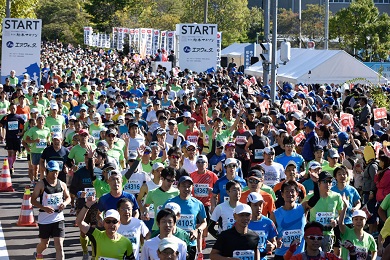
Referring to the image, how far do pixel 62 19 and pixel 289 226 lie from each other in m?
104

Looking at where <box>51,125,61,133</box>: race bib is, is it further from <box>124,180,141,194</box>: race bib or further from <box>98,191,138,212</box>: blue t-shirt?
<box>98,191,138,212</box>: blue t-shirt

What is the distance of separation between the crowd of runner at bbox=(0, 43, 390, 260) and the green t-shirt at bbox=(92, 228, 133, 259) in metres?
0.01

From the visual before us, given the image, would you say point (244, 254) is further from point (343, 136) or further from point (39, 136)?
point (39, 136)

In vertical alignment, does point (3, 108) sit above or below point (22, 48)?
below

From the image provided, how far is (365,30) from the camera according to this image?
56.1 m

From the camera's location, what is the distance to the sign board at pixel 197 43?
102 feet

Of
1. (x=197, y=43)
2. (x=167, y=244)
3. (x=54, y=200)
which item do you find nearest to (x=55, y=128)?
(x=54, y=200)

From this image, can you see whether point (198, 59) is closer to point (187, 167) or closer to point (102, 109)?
point (102, 109)

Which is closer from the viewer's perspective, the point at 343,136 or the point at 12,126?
the point at 343,136

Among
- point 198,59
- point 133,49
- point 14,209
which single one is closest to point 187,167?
point 14,209

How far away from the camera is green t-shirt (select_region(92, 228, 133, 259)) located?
28.3ft

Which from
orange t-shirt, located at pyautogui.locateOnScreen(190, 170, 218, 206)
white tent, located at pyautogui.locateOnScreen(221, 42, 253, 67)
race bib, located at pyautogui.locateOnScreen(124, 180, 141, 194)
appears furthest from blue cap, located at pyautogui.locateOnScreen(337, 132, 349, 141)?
white tent, located at pyautogui.locateOnScreen(221, 42, 253, 67)

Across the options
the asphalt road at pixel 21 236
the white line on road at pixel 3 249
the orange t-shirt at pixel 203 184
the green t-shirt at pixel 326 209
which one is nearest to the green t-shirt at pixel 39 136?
the asphalt road at pixel 21 236

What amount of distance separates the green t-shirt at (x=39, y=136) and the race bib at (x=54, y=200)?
5983mm
